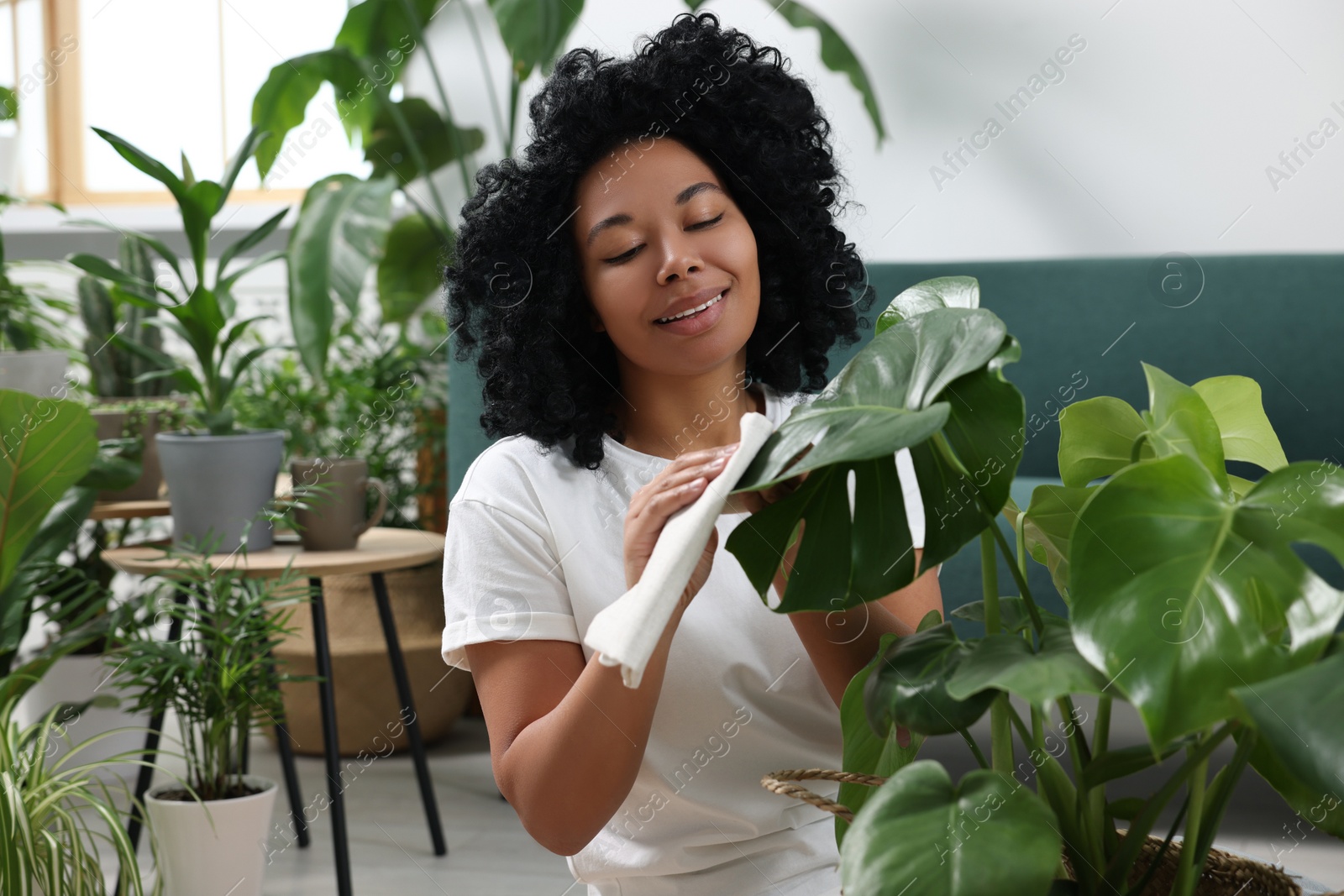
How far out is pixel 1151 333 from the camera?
219 cm

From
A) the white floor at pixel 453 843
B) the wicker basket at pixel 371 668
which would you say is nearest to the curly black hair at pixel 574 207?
the white floor at pixel 453 843

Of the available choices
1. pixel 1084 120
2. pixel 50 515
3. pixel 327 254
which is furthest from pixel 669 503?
pixel 1084 120

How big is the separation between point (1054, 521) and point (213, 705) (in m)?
1.28

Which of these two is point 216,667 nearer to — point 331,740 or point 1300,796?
point 331,740

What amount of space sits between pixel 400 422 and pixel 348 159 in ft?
3.37

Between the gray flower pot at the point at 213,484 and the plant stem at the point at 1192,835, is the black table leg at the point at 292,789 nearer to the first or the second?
the gray flower pot at the point at 213,484

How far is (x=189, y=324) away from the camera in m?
1.62

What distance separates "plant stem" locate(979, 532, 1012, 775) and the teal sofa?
1.47 metres

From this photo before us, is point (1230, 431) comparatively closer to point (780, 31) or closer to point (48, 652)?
point (48, 652)

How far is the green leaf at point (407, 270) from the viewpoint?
273cm

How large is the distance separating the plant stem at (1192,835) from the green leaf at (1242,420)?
198 mm

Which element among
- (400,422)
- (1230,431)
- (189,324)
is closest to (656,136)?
(1230,431)

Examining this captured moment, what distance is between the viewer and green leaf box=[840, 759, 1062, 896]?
0.39 meters

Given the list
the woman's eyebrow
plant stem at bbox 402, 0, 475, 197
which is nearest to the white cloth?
the woman's eyebrow
